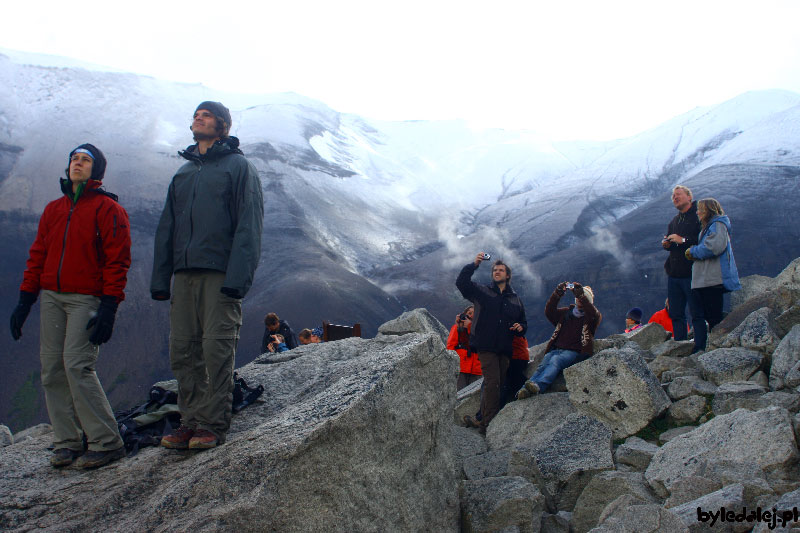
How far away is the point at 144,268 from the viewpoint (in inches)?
1272

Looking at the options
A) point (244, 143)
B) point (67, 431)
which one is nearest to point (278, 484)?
point (67, 431)

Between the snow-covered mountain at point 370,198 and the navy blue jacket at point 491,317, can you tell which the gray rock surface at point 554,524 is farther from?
the snow-covered mountain at point 370,198

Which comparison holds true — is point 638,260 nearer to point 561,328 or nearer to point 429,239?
point 429,239

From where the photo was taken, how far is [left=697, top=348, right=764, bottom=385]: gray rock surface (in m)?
5.83

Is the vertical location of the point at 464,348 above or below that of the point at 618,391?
below

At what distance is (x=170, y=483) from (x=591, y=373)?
403 cm

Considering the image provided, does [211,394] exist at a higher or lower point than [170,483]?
higher

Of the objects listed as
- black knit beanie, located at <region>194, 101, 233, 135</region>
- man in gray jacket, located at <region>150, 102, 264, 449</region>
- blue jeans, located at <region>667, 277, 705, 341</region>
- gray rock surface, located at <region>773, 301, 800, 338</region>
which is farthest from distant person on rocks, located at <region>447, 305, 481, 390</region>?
black knit beanie, located at <region>194, 101, 233, 135</region>

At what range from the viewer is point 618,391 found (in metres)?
5.69

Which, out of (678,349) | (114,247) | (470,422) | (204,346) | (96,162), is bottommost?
(470,422)

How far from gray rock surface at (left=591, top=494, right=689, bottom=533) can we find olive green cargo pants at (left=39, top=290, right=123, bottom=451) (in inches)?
120

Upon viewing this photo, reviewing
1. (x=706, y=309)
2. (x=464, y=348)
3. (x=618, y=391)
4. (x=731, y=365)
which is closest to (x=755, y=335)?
(x=731, y=365)

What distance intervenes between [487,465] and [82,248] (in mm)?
3634

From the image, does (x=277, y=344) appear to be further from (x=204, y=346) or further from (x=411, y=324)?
(x=204, y=346)
